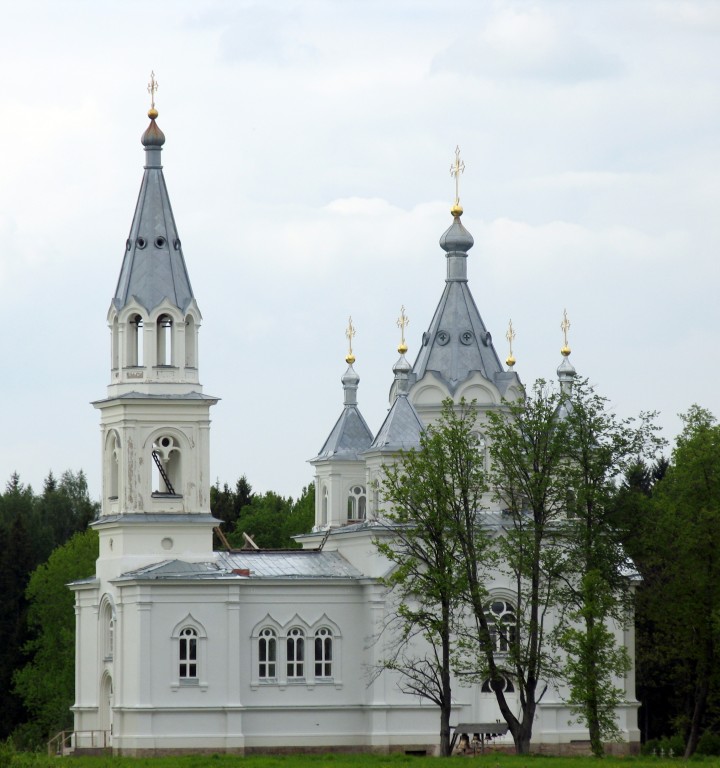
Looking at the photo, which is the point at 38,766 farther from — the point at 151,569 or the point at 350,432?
Result: the point at 350,432

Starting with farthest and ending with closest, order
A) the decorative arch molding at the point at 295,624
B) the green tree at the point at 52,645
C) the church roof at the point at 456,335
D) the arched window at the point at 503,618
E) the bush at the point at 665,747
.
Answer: the green tree at the point at 52,645 → the church roof at the point at 456,335 → the bush at the point at 665,747 → the decorative arch molding at the point at 295,624 → the arched window at the point at 503,618

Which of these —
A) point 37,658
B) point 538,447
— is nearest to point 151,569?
point 538,447

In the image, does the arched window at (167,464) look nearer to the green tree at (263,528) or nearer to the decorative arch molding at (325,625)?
the decorative arch molding at (325,625)

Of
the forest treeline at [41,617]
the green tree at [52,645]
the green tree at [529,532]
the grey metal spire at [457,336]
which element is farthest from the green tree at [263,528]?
the green tree at [529,532]

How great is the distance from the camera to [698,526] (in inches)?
2231

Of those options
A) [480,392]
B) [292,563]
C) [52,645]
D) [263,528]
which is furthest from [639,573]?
[263,528]

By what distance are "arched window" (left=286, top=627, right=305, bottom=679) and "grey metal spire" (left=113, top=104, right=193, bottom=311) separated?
9622 mm

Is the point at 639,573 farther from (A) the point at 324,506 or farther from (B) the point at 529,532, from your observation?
(A) the point at 324,506

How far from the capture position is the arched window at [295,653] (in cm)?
5941

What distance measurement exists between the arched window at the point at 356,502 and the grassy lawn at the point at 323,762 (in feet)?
48.4

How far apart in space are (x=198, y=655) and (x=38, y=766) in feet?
45.7

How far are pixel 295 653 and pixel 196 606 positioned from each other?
10.9 ft

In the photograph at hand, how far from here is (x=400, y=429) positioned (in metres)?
61.8

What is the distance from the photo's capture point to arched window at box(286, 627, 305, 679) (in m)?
59.4
